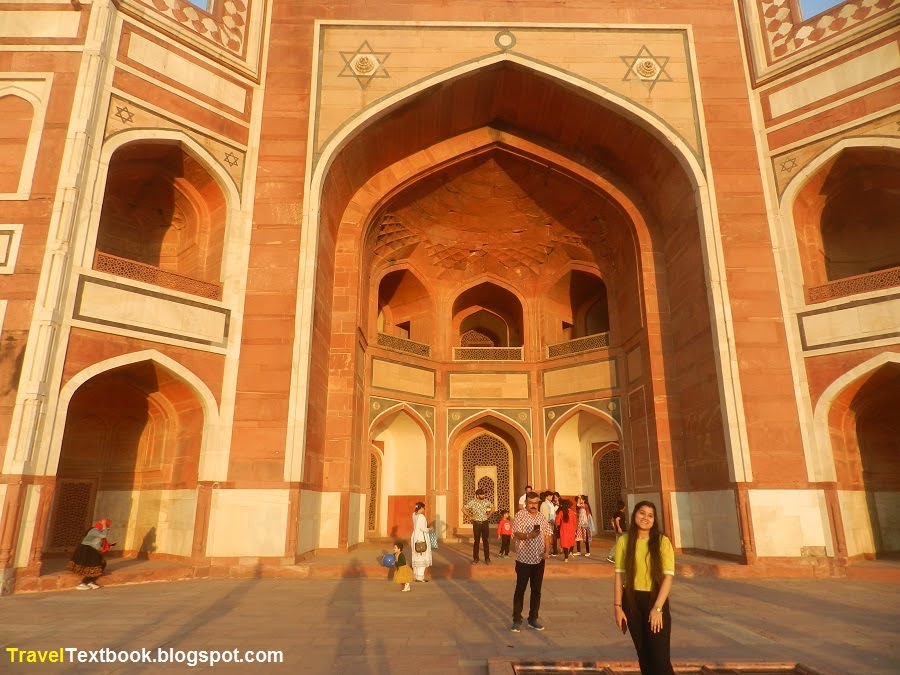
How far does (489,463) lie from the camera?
1580 centimetres

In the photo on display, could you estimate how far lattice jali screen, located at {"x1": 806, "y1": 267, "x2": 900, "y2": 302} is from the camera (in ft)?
28.6

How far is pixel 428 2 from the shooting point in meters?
11.8

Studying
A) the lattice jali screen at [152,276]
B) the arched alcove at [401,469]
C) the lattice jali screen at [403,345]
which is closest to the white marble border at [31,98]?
the lattice jali screen at [152,276]

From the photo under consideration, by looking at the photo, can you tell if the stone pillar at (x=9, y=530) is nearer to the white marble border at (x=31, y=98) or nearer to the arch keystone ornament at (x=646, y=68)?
the white marble border at (x=31, y=98)

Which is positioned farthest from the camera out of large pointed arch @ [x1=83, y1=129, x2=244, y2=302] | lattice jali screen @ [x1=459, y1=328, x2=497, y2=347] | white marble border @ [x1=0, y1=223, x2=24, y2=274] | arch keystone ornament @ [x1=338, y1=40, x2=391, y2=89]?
lattice jali screen @ [x1=459, y1=328, x2=497, y2=347]

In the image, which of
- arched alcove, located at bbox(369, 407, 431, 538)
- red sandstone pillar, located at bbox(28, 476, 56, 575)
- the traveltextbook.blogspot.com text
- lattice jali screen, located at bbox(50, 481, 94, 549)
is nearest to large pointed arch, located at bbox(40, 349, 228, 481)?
red sandstone pillar, located at bbox(28, 476, 56, 575)

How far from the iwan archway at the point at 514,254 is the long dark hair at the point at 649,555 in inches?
268

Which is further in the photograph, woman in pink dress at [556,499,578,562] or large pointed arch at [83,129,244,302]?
woman in pink dress at [556,499,578,562]

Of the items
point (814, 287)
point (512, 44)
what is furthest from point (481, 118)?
point (814, 287)

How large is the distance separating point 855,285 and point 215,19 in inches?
462

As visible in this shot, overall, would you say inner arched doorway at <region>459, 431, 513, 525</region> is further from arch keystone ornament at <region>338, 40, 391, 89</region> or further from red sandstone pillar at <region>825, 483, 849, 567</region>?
arch keystone ornament at <region>338, 40, 391, 89</region>

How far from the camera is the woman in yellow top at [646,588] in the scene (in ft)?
9.29

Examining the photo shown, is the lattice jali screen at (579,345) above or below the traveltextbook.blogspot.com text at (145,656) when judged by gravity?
above

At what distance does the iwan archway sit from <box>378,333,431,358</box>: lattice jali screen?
0.09 m
